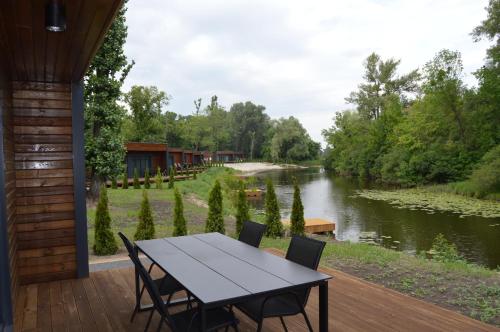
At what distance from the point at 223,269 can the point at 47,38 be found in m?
1.98

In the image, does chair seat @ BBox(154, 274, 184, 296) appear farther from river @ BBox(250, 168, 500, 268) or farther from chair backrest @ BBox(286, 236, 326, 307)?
river @ BBox(250, 168, 500, 268)

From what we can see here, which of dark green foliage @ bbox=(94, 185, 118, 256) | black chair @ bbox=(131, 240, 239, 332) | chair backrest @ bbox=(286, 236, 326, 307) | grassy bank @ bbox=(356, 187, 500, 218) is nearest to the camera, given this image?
black chair @ bbox=(131, 240, 239, 332)

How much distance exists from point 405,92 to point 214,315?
32.6m

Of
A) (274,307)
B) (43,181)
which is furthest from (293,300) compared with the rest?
(43,181)

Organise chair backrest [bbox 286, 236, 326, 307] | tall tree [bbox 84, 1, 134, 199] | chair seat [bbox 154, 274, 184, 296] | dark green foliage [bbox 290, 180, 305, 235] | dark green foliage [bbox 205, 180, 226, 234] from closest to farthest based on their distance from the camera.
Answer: chair backrest [bbox 286, 236, 326, 307]
chair seat [bbox 154, 274, 184, 296]
dark green foliage [bbox 205, 180, 226, 234]
dark green foliage [bbox 290, 180, 305, 235]
tall tree [bbox 84, 1, 134, 199]

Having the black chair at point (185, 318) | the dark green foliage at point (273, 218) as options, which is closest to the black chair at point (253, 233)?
the black chair at point (185, 318)

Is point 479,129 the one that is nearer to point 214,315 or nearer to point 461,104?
point 461,104

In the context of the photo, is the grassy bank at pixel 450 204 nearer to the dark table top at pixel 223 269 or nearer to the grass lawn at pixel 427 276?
the grass lawn at pixel 427 276

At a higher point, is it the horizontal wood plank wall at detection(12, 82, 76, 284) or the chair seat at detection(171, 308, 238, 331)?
the horizontal wood plank wall at detection(12, 82, 76, 284)

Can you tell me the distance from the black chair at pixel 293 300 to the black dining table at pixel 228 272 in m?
0.10

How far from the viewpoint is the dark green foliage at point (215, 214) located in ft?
22.8

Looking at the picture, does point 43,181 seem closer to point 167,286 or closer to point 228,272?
point 167,286

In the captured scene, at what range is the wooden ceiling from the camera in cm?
209

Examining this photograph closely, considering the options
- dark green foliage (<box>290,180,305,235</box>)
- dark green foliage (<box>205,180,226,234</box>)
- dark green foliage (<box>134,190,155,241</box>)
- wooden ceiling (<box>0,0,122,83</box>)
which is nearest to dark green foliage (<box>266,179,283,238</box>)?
dark green foliage (<box>290,180,305,235</box>)
